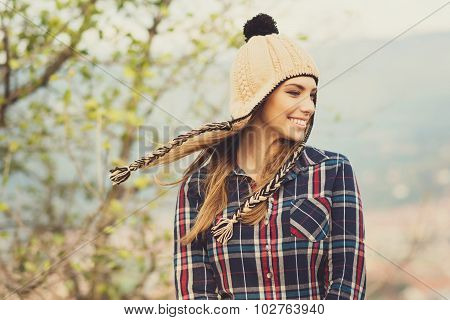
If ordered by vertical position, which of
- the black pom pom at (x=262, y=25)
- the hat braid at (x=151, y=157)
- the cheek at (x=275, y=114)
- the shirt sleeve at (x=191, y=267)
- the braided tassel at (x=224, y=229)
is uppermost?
the black pom pom at (x=262, y=25)

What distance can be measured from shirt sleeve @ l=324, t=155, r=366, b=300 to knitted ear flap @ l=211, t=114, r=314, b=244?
169mm

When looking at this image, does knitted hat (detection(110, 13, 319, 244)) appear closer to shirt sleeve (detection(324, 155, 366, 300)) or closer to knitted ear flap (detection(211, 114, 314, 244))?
knitted ear flap (detection(211, 114, 314, 244))

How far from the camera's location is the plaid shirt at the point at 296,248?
6.30ft

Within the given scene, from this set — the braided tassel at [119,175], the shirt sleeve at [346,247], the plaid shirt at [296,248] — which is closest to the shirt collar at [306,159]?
the plaid shirt at [296,248]

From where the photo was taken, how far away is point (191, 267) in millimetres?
2057

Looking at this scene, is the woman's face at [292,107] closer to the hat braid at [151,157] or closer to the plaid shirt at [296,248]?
the plaid shirt at [296,248]

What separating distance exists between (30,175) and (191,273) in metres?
2.53

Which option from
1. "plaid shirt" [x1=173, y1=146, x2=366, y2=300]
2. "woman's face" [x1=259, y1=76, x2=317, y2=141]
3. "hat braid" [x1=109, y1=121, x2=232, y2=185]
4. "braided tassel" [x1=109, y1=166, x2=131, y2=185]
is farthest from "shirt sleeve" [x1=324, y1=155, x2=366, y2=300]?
"braided tassel" [x1=109, y1=166, x2=131, y2=185]

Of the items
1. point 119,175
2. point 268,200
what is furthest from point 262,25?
point 119,175

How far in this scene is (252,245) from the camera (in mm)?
1980

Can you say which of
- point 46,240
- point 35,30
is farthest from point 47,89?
point 46,240

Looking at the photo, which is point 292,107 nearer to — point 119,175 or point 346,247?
point 346,247

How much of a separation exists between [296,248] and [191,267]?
0.34m
